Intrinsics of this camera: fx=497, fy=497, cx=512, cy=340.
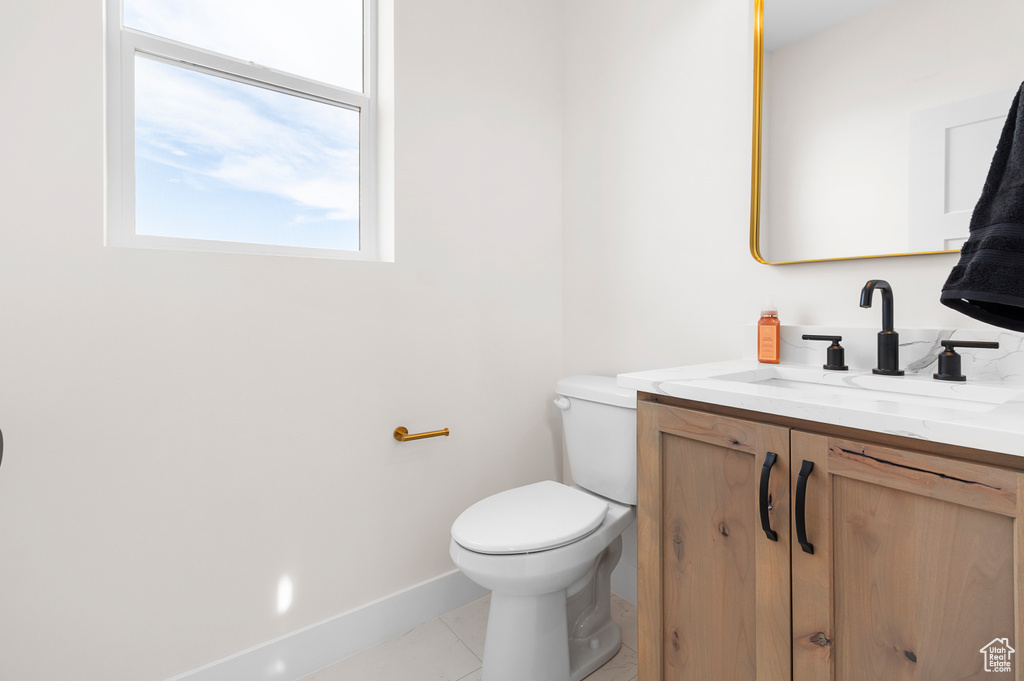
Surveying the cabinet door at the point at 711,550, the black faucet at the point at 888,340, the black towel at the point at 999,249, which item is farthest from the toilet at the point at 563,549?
the black towel at the point at 999,249

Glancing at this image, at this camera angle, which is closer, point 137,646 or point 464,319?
point 137,646

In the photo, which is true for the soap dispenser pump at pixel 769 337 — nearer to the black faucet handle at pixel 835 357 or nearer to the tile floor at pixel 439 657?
the black faucet handle at pixel 835 357

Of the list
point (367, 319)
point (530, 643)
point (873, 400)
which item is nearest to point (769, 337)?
point (873, 400)

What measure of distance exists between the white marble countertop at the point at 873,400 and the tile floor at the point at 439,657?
0.95m

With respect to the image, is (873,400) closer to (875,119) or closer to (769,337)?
(769,337)

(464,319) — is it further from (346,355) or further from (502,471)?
(502,471)

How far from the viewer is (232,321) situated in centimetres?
133

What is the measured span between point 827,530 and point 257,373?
52.9 inches

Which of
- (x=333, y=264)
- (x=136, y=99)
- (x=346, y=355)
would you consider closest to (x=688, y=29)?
(x=333, y=264)

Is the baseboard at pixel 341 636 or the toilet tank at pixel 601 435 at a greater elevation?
the toilet tank at pixel 601 435

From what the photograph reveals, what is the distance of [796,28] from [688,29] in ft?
1.15

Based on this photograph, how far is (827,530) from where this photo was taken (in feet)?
2.53

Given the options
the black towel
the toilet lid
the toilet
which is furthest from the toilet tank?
the black towel

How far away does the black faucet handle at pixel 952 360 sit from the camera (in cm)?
98
